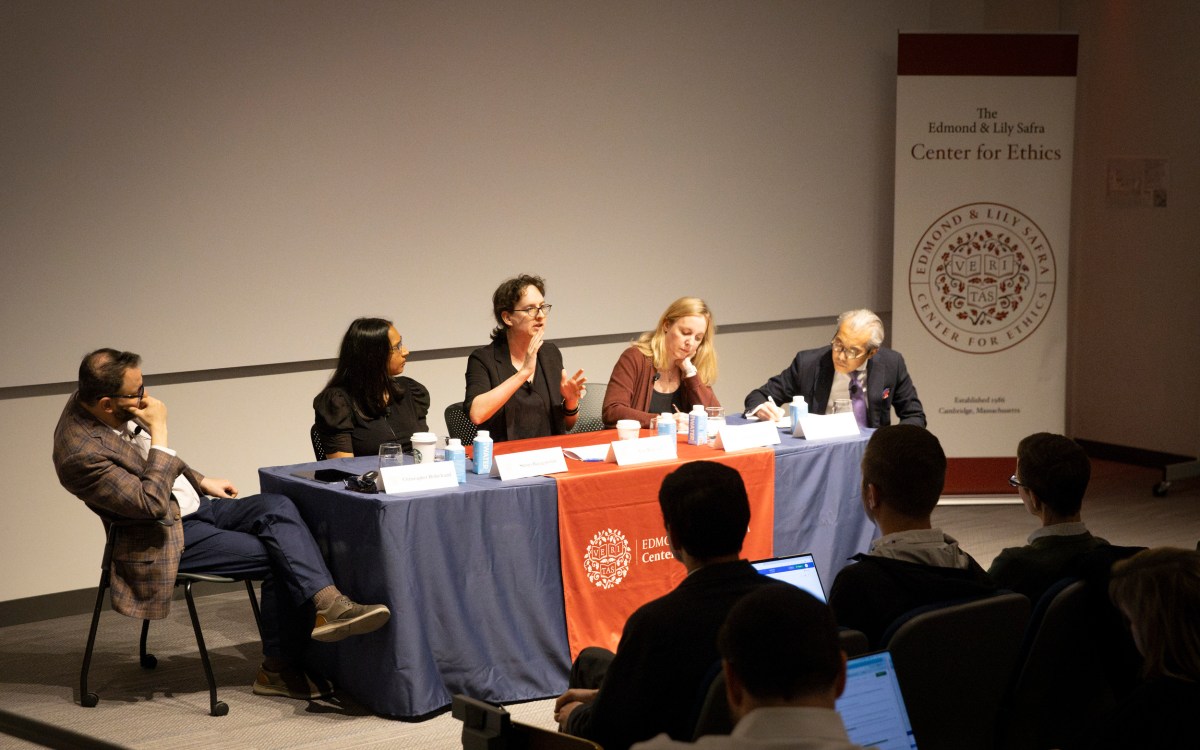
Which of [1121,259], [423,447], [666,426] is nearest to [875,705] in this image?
[423,447]

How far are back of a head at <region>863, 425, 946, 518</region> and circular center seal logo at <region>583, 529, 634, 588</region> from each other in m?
1.56

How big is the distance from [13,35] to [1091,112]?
6158 millimetres

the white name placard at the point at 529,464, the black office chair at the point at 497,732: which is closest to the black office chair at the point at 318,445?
the white name placard at the point at 529,464

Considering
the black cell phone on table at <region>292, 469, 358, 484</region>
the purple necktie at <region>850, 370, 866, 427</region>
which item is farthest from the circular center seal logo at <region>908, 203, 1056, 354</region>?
the black cell phone on table at <region>292, 469, 358, 484</region>

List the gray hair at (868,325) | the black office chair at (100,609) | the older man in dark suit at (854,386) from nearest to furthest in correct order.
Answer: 1. the black office chair at (100,609)
2. the gray hair at (868,325)
3. the older man in dark suit at (854,386)

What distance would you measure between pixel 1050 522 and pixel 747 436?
180cm

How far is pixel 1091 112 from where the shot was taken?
7797 millimetres

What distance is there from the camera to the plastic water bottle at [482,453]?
4.00m

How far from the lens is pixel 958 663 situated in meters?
2.34

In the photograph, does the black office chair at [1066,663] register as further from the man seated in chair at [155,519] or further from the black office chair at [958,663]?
the man seated in chair at [155,519]

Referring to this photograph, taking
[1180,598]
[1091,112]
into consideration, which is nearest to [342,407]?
[1180,598]

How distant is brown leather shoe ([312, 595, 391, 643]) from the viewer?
11.9 ft

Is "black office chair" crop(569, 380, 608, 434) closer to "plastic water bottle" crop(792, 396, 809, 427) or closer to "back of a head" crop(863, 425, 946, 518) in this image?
"plastic water bottle" crop(792, 396, 809, 427)

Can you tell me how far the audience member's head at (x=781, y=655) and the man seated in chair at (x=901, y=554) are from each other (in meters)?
0.77
